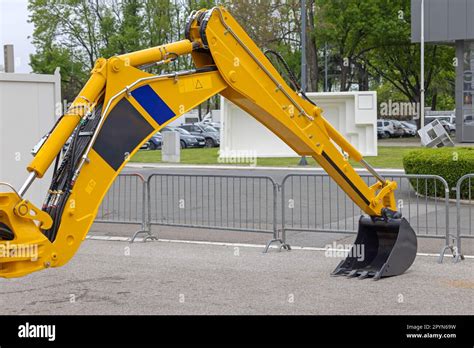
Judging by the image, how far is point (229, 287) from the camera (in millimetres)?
9281

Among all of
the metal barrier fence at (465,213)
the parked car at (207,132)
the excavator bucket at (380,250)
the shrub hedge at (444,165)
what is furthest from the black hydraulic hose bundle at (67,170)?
the parked car at (207,132)

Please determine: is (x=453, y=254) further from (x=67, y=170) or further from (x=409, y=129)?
(x=409, y=129)

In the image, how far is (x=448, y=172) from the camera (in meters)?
16.6

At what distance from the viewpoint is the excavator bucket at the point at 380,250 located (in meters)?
9.56

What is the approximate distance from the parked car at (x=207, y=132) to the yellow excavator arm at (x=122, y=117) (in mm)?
40208

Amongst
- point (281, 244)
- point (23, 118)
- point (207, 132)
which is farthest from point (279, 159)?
point (23, 118)

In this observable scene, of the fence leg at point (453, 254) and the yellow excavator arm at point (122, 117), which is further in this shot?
the fence leg at point (453, 254)

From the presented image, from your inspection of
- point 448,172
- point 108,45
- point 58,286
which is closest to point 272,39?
point 108,45

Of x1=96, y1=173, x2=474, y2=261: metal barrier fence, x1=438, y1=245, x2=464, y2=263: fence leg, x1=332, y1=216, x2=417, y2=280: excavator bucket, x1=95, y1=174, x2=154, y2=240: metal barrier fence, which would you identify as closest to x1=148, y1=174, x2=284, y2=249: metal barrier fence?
x1=96, y1=173, x2=474, y2=261: metal barrier fence

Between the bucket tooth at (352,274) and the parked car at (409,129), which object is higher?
the parked car at (409,129)

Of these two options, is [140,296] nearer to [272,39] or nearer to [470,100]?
[470,100]

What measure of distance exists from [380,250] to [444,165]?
7261 millimetres

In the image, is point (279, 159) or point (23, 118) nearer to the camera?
point (23, 118)

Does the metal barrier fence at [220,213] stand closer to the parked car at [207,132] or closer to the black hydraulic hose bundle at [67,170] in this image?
the black hydraulic hose bundle at [67,170]
